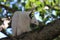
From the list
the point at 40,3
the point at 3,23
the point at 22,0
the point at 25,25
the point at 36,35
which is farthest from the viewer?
the point at 22,0

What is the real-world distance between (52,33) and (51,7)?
433 millimetres

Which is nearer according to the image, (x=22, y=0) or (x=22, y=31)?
(x=22, y=31)

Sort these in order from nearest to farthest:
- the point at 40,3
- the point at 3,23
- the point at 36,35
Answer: the point at 36,35 < the point at 3,23 < the point at 40,3

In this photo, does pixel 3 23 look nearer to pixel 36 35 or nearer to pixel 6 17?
pixel 6 17

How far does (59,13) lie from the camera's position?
3.82 ft

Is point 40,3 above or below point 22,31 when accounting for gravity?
above

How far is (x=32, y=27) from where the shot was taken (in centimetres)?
100

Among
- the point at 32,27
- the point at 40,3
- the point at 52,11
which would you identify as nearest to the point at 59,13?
the point at 52,11

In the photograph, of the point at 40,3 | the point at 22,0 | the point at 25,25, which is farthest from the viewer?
the point at 22,0

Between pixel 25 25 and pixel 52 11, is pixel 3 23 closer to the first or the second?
pixel 25 25

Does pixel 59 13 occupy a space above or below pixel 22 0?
below

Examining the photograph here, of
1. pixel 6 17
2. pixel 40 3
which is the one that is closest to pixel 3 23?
pixel 6 17

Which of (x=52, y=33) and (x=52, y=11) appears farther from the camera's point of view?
(x=52, y=11)

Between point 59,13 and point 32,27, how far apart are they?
0.92ft
